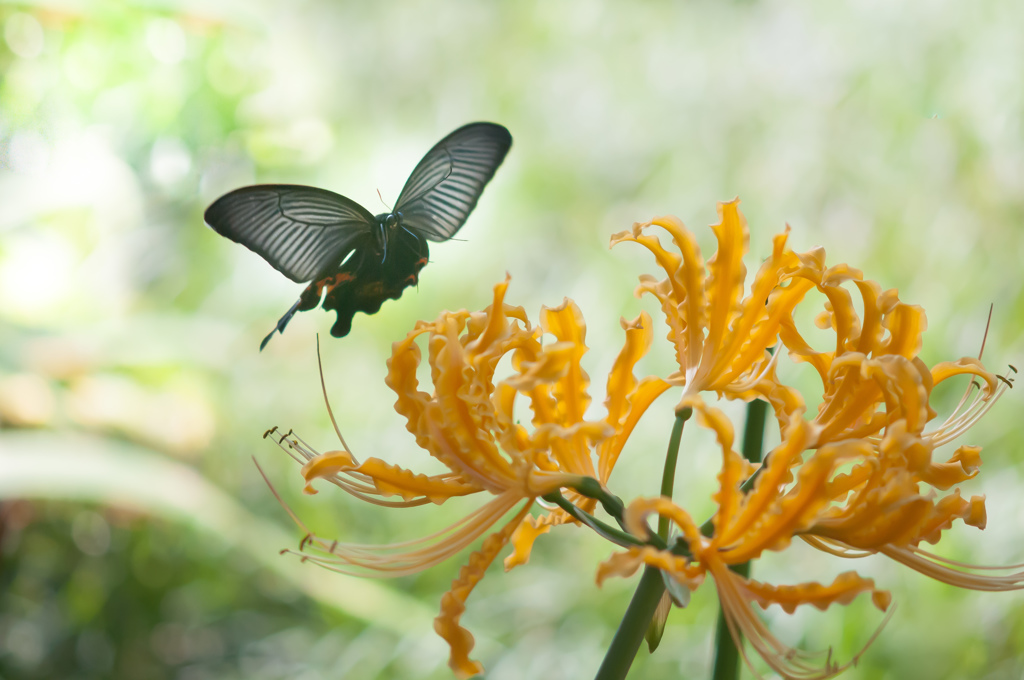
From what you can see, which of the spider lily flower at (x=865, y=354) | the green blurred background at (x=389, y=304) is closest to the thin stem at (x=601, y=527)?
the spider lily flower at (x=865, y=354)

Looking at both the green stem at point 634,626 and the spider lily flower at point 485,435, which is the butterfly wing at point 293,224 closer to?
the spider lily flower at point 485,435

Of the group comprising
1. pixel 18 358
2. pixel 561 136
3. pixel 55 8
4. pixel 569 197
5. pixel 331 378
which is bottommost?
pixel 18 358

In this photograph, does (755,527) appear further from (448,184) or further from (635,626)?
(448,184)

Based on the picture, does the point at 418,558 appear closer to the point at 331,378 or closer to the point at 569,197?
the point at 331,378

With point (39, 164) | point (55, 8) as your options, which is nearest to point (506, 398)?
point (39, 164)

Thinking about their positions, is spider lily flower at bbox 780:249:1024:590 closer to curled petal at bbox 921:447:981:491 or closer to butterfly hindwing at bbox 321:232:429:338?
curled petal at bbox 921:447:981:491

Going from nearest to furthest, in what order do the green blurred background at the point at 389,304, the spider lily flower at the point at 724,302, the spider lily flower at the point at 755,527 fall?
the spider lily flower at the point at 755,527
the spider lily flower at the point at 724,302
the green blurred background at the point at 389,304
